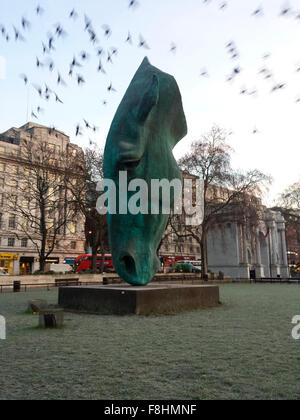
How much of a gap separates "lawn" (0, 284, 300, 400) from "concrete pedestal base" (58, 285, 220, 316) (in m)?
1.19

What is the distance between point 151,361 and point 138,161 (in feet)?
21.5

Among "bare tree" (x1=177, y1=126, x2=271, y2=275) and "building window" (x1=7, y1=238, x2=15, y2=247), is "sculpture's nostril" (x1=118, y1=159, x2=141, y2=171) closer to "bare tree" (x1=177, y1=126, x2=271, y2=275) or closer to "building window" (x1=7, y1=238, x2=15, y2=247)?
"bare tree" (x1=177, y1=126, x2=271, y2=275)

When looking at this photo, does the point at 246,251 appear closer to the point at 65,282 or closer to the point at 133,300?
the point at 65,282

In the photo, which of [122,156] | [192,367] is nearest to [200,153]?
[122,156]

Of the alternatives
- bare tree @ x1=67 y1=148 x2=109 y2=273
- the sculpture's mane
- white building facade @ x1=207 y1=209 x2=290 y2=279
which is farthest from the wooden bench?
white building facade @ x1=207 y1=209 x2=290 y2=279

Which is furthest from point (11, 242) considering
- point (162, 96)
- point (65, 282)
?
point (162, 96)

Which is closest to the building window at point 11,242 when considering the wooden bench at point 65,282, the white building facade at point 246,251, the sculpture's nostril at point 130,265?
the wooden bench at point 65,282

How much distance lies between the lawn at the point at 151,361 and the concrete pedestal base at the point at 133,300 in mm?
1194

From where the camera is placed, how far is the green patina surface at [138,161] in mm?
9789

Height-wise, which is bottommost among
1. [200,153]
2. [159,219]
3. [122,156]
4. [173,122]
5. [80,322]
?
[80,322]

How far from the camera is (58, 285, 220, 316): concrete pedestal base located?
8984 millimetres
